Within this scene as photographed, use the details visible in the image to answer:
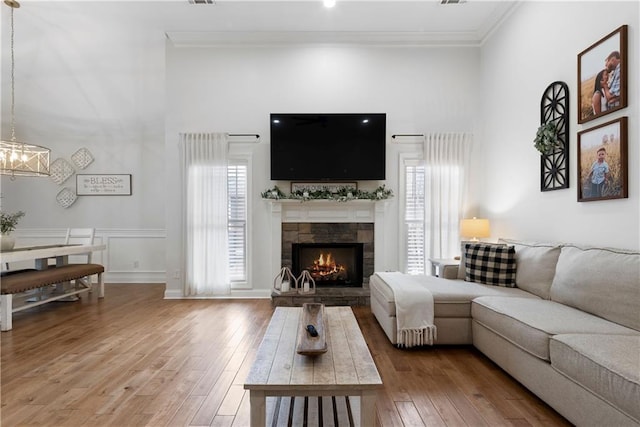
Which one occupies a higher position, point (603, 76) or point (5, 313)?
point (603, 76)

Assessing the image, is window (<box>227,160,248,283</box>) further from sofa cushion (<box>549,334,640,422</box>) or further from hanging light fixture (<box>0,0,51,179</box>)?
sofa cushion (<box>549,334,640,422</box>)

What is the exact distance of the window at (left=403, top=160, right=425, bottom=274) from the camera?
5.02 m

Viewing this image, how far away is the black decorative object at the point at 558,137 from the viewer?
3.30m

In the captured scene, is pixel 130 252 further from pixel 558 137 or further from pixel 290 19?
pixel 558 137

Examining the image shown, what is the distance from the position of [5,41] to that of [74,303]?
3.71 meters

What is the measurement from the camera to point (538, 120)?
12.3 feet

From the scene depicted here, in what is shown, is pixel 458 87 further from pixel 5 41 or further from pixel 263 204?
pixel 5 41

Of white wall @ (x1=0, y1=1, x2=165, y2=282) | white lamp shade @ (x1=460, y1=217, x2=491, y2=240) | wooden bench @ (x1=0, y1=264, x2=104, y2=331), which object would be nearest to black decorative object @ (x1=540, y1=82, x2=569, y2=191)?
white lamp shade @ (x1=460, y1=217, x2=491, y2=240)

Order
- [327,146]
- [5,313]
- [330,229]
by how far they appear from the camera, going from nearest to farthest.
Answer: [5,313], [327,146], [330,229]

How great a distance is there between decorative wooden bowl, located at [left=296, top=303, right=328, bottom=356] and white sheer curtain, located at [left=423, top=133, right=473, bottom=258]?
286cm

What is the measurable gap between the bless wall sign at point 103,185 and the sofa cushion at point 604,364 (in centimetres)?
658

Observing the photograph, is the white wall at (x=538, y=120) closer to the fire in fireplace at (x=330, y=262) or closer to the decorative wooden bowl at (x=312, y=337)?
the fire in fireplace at (x=330, y=262)

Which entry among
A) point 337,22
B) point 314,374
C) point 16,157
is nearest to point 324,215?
point 337,22

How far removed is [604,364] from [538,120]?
9.42 ft
